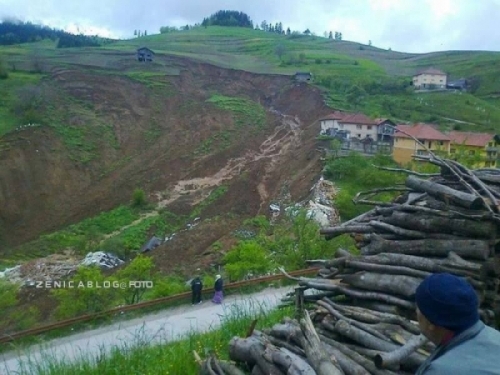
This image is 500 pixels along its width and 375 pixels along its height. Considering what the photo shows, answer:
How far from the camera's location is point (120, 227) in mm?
30922

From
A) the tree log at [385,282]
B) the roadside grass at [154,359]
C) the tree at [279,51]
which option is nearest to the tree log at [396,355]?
the tree log at [385,282]

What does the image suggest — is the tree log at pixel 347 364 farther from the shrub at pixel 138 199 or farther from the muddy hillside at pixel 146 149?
the shrub at pixel 138 199

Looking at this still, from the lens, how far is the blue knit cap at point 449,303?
309 centimetres

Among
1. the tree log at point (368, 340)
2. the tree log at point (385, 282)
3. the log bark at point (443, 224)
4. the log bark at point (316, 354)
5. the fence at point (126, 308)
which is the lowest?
the fence at point (126, 308)

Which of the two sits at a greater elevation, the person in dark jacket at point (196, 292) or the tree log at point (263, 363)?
the tree log at point (263, 363)

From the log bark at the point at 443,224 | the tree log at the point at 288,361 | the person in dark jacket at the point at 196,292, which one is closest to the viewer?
the tree log at the point at 288,361

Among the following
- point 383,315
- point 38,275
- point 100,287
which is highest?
point 383,315

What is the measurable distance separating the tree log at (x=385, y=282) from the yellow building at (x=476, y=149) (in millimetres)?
13051

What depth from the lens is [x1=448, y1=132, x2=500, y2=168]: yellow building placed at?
1997 centimetres

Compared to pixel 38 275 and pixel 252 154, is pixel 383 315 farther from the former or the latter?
pixel 252 154

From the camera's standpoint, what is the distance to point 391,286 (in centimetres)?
594

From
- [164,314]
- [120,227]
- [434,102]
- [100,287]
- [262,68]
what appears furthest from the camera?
[262,68]

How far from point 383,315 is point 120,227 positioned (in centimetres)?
2657

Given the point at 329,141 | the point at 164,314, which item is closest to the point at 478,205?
the point at 164,314
